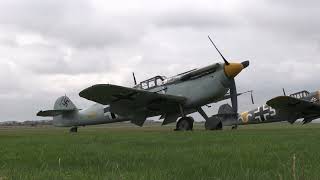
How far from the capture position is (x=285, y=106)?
88.9 feet

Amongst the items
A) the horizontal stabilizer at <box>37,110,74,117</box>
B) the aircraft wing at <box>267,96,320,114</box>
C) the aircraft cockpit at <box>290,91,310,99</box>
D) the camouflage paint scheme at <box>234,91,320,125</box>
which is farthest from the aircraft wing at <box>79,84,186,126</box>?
the aircraft cockpit at <box>290,91,310,99</box>

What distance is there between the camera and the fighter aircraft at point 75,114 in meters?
26.5

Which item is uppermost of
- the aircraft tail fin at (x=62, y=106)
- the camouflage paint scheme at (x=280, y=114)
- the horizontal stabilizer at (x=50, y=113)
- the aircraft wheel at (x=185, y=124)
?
the aircraft tail fin at (x=62, y=106)

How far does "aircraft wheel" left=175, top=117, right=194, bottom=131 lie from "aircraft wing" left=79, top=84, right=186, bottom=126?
0.83 meters

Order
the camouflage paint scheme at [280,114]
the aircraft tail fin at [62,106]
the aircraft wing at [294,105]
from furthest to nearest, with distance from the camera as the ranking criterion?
1. the aircraft tail fin at [62,106]
2. the camouflage paint scheme at [280,114]
3. the aircraft wing at [294,105]

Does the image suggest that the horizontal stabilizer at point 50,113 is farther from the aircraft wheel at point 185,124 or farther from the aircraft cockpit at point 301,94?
the aircraft cockpit at point 301,94

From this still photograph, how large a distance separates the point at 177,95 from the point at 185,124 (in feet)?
4.89

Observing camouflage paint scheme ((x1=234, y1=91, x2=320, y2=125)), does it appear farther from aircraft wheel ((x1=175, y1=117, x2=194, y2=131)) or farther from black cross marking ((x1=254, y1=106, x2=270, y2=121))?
aircraft wheel ((x1=175, y1=117, x2=194, y2=131))

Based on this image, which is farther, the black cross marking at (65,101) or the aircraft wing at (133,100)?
the black cross marking at (65,101)

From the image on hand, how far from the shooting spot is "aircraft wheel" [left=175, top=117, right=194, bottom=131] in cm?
2127

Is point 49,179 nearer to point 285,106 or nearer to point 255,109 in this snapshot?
point 285,106

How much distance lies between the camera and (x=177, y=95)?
72.1ft

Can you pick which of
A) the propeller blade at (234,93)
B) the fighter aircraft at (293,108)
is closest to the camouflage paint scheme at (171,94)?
the propeller blade at (234,93)

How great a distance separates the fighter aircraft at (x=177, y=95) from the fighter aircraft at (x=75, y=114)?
116 inches
